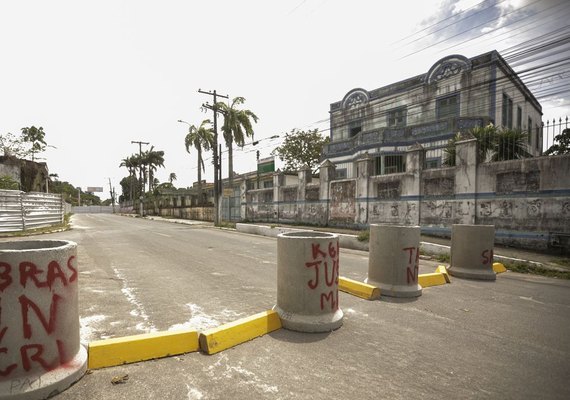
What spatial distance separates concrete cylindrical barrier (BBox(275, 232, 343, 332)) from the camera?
151 inches

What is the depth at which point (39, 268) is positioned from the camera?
2.55 m

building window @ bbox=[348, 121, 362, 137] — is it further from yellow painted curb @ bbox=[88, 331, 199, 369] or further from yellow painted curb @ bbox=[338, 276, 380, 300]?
yellow painted curb @ bbox=[88, 331, 199, 369]

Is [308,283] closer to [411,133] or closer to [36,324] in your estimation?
[36,324]

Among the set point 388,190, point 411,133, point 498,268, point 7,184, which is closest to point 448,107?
point 411,133

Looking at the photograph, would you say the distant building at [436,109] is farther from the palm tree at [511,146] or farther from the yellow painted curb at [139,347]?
the yellow painted curb at [139,347]

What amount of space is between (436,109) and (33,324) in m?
27.1

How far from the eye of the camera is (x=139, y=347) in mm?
3068

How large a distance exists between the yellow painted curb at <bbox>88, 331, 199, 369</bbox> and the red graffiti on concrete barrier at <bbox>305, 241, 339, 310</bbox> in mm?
1502

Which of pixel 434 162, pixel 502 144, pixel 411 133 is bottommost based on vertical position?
pixel 502 144

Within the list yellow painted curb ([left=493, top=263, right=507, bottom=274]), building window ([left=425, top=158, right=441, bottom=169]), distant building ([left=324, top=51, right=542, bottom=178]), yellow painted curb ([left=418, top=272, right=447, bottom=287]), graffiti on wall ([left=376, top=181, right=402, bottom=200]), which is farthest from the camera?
distant building ([left=324, top=51, right=542, bottom=178])

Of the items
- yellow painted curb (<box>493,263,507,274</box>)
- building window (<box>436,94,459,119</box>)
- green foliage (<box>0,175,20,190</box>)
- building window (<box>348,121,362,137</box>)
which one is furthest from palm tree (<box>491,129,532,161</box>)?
green foliage (<box>0,175,20,190</box>)

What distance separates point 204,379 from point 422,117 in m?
26.8

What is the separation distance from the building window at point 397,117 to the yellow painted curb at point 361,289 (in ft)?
75.0

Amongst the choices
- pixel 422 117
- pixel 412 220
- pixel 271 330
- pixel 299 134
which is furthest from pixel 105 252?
pixel 299 134
